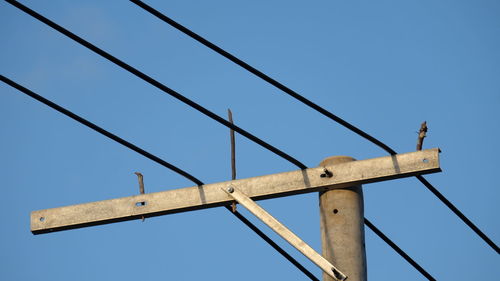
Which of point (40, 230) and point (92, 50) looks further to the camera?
point (40, 230)

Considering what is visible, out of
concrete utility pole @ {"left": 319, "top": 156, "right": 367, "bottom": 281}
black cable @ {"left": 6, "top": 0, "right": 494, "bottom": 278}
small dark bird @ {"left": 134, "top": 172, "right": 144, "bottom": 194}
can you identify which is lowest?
concrete utility pole @ {"left": 319, "top": 156, "right": 367, "bottom": 281}

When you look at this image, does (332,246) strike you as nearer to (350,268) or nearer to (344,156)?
(350,268)

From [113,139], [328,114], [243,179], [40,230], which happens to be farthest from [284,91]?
[40,230]

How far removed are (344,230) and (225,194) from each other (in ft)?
3.21

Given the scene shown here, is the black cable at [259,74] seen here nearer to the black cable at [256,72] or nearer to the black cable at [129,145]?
the black cable at [256,72]

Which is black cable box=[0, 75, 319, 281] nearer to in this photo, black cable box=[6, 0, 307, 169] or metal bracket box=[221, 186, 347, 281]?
metal bracket box=[221, 186, 347, 281]

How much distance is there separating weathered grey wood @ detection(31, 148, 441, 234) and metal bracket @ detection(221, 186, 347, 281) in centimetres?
7

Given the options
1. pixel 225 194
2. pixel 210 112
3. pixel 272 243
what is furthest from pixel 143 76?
pixel 272 243

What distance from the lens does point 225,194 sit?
7254 mm

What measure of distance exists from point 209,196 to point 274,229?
601 mm

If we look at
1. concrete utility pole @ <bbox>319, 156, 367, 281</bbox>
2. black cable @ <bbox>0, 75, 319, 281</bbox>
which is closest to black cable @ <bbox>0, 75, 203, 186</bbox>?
black cable @ <bbox>0, 75, 319, 281</bbox>

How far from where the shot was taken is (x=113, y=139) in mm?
6871

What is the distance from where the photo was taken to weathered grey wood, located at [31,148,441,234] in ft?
23.3

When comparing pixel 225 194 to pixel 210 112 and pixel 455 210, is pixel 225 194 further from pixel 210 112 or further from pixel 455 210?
pixel 455 210
